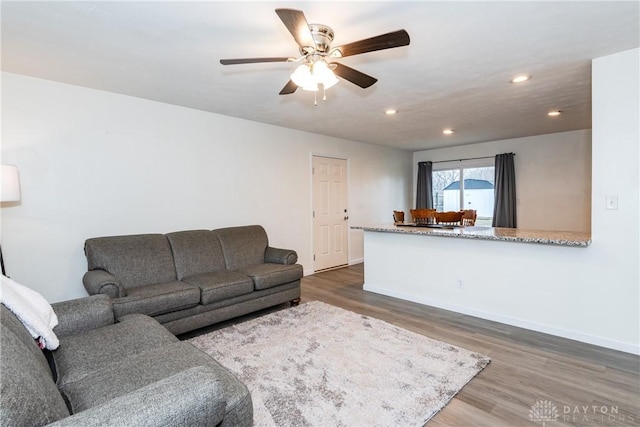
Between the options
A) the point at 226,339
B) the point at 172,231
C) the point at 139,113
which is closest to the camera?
the point at 226,339

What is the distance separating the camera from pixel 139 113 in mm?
3490

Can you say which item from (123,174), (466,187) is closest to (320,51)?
(123,174)

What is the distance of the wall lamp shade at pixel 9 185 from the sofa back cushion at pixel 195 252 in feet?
4.43

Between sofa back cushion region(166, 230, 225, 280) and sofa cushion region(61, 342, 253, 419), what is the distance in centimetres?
181

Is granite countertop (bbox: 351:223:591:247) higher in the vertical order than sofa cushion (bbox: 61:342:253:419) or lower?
higher

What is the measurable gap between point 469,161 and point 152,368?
6.76m

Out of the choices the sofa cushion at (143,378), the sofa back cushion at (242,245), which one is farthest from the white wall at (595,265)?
the sofa cushion at (143,378)

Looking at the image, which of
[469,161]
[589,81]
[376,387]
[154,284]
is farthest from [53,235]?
[469,161]

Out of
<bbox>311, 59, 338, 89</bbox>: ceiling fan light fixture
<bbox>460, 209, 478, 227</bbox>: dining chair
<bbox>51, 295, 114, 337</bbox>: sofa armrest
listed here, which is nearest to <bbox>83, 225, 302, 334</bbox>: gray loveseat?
<bbox>51, 295, 114, 337</bbox>: sofa armrest

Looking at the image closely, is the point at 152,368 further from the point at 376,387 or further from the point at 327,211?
the point at 327,211

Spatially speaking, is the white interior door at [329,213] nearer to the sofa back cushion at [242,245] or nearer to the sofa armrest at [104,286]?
the sofa back cushion at [242,245]

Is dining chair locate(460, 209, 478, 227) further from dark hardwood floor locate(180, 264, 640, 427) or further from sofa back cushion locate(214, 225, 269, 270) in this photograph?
sofa back cushion locate(214, 225, 269, 270)

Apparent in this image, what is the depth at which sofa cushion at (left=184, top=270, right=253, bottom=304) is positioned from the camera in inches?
119

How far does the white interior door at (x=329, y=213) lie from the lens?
17.8ft
